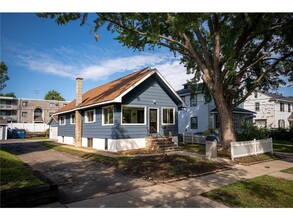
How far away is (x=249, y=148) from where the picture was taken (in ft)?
42.3

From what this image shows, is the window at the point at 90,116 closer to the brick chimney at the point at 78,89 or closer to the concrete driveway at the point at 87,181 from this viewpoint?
the brick chimney at the point at 78,89

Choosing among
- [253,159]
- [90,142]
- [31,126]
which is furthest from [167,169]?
[31,126]

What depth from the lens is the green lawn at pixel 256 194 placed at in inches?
218

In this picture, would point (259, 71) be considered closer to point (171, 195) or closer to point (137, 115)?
point (137, 115)

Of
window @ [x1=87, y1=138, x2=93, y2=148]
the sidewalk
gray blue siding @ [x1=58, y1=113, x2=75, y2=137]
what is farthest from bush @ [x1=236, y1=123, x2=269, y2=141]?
gray blue siding @ [x1=58, y1=113, x2=75, y2=137]

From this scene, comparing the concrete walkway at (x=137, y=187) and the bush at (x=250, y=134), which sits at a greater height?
the bush at (x=250, y=134)

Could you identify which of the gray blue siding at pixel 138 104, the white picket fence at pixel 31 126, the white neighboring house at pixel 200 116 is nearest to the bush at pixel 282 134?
the white neighboring house at pixel 200 116

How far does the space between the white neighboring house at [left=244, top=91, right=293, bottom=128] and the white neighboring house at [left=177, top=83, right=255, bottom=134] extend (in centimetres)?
429

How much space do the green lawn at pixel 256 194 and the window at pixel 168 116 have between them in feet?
35.3

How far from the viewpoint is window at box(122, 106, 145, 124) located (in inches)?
628

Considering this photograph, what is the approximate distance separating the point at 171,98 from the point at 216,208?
1412 centimetres

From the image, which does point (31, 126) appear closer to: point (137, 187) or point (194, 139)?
point (194, 139)
